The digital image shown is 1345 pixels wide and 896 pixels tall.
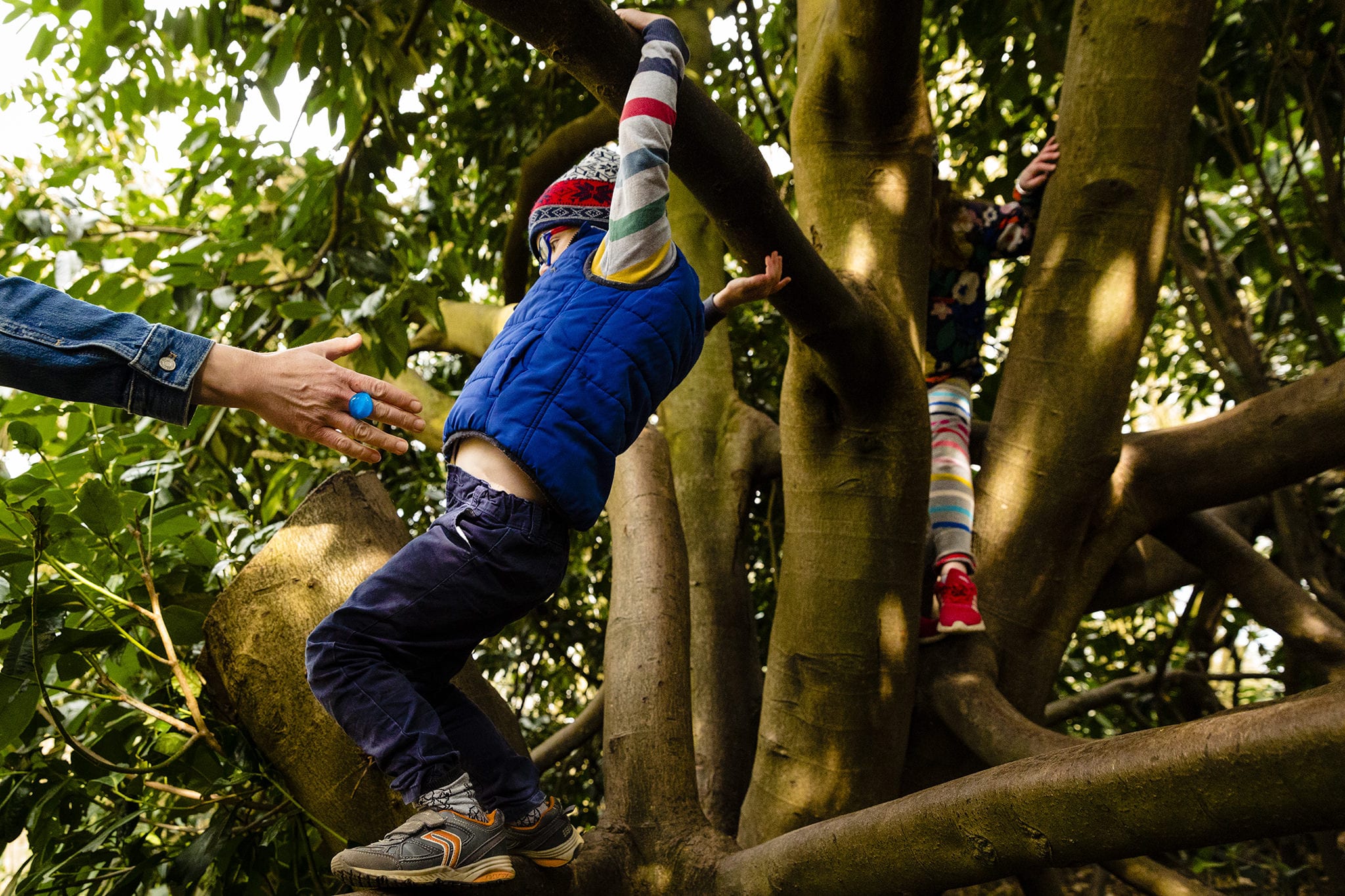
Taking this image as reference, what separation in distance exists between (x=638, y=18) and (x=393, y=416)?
0.74 metres

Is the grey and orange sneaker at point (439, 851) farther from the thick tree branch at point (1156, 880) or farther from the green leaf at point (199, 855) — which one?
the thick tree branch at point (1156, 880)

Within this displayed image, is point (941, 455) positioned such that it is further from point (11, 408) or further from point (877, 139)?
point (11, 408)

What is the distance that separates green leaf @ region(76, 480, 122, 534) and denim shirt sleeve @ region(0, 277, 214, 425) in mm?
565

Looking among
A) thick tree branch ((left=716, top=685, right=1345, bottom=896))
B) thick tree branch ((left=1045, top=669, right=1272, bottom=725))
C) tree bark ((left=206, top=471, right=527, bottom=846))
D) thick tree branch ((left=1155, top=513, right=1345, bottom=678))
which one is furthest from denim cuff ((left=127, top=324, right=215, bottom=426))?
thick tree branch ((left=1045, top=669, right=1272, bottom=725))

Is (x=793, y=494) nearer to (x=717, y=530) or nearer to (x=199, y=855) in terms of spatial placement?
(x=717, y=530)

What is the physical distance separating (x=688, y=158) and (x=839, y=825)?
106 centimetres

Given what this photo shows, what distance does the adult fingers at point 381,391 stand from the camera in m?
1.46

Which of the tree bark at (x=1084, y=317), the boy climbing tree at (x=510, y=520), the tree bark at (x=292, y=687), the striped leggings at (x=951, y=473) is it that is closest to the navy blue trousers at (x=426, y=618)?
the boy climbing tree at (x=510, y=520)

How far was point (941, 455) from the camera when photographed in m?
2.53

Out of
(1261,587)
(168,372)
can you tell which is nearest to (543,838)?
(168,372)

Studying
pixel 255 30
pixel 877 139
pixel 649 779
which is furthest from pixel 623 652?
pixel 255 30

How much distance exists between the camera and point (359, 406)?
146 centimetres

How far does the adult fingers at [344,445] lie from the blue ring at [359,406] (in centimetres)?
4

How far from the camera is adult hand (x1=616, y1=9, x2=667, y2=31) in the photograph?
1470mm
